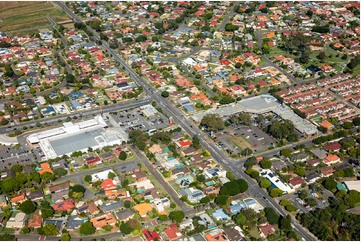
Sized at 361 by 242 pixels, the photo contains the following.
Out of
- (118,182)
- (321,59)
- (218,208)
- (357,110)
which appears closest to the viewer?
(218,208)

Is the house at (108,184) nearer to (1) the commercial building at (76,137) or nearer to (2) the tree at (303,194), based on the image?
(1) the commercial building at (76,137)

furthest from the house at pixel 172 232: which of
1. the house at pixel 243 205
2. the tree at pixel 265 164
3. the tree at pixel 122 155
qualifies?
the tree at pixel 265 164

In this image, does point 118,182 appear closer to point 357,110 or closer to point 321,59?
point 357,110

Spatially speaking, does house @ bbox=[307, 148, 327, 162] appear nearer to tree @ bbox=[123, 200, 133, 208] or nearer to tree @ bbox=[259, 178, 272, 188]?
tree @ bbox=[259, 178, 272, 188]

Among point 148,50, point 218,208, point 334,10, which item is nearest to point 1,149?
point 218,208

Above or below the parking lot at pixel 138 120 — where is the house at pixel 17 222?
above

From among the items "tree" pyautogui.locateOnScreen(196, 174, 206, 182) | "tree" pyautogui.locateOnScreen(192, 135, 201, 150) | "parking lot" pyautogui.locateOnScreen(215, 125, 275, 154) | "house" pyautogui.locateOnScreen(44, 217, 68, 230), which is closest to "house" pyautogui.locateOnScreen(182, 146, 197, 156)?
"tree" pyautogui.locateOnScreen(192, 135, 201, 150)
